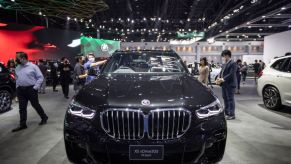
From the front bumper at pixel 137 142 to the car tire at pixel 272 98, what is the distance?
5758 mm

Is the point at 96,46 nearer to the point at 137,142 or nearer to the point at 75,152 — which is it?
the point at 75,152

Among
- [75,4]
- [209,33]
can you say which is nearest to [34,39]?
[75,4]

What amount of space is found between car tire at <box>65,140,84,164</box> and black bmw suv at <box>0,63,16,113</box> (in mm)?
5675

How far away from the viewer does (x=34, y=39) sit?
1739cm

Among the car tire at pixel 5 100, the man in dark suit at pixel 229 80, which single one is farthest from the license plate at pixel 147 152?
the car tire at pixel 5 100

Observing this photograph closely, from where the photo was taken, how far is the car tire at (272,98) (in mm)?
7652

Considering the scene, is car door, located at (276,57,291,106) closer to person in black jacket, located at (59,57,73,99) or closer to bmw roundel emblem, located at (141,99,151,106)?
bmw roundel emblem, located at (141,99,151,106)

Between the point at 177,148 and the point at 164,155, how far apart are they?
0.45 ft

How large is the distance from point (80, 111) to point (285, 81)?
6.20m

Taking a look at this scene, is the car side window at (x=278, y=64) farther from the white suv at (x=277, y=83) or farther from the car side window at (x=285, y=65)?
the car side window at (x=285, y=65)

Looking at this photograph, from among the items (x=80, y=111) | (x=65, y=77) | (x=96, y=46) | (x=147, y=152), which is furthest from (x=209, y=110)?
(x=96, y=46)

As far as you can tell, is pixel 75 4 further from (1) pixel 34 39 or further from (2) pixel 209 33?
(2) pixel 209 33

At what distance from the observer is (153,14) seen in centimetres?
2381

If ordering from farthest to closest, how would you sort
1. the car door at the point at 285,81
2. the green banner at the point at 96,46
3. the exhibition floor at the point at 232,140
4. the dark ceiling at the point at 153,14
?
the green banner at the point at 96,46, the dark ceiling at the point at 153,14, the car door at the point at 285,81, the exhibition floor at the point at 232,140
